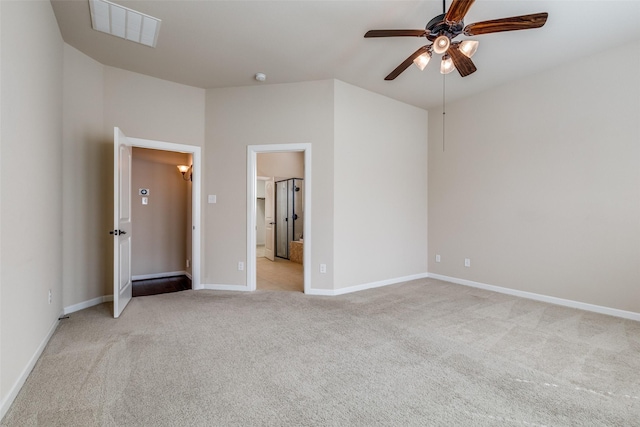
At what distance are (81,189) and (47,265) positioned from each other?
1.15 metres

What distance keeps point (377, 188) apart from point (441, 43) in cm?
236

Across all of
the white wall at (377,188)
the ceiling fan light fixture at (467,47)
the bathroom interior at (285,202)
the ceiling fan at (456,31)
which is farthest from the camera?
the bathroom interior at (285,202)

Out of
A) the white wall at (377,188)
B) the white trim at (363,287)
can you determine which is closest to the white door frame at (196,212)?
the white trim at (363,287)

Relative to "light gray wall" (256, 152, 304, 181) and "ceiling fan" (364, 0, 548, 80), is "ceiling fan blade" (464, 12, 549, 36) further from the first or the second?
"light gray wall" (256, 152, 304, 181)

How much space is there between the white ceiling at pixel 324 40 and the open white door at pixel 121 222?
1013mm

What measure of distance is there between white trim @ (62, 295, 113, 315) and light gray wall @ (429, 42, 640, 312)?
4828 mm

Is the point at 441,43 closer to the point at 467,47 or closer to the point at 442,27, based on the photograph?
the point at 442,27

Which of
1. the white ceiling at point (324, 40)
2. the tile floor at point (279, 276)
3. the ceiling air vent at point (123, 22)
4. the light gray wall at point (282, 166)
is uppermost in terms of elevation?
the white ceiling at point (324, 40)

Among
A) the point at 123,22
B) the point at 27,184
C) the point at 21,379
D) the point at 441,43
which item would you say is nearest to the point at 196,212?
the point at 27,184

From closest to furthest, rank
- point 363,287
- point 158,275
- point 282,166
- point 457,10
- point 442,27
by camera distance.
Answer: point 457,10 < point 442,27 < point 363,287 < point 158,275 < point 282,166

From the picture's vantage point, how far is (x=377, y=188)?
14.5ft

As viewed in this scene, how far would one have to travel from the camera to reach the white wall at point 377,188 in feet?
13.2

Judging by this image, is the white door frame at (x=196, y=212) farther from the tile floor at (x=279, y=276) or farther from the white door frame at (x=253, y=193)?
the tile floor at (x=279, y=276)

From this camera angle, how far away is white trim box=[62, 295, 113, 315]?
10.3 ft
